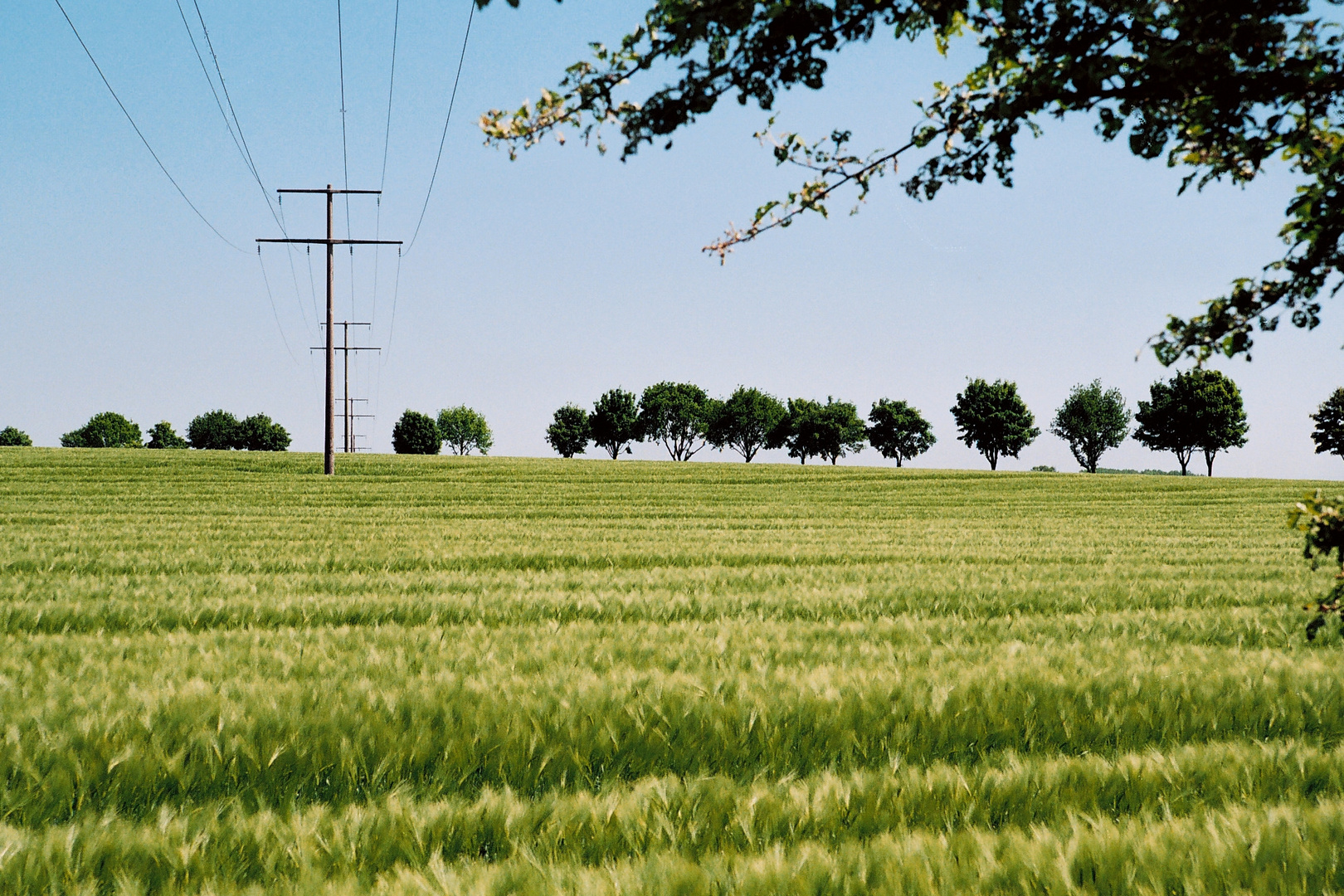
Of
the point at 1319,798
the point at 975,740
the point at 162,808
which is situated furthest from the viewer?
the point at 975,740

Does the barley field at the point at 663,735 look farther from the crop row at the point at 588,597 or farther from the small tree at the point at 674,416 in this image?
the small tree at the point at 674,416

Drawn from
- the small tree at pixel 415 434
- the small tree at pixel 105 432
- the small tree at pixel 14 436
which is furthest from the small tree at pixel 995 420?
the small tree at pixel 14 436

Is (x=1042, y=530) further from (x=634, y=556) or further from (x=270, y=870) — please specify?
(x=270, y=870)

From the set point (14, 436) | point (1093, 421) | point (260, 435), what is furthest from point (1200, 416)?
point (14, 436)

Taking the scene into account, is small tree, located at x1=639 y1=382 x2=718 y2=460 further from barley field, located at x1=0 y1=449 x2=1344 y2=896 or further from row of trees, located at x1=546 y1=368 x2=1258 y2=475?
barley field, located at x1=0 y1=449 x2=1344 y2=896

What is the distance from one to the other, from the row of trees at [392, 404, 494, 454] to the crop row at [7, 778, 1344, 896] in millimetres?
129500

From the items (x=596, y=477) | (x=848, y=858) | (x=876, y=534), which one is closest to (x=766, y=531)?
(x=876, y=534)

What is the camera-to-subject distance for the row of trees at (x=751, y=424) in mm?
106000

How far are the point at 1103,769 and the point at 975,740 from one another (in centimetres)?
60

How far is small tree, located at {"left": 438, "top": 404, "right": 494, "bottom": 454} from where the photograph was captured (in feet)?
461

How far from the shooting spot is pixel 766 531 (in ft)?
54.7

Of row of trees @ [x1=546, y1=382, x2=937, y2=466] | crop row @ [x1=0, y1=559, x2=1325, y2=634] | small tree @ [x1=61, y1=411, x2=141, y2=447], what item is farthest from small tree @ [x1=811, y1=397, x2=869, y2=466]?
small tree @ [x1=61, y1=411, x2=141, y2=447]

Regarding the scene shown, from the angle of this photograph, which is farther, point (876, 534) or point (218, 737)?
point (876, 534)

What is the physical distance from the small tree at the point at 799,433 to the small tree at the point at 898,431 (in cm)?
855
